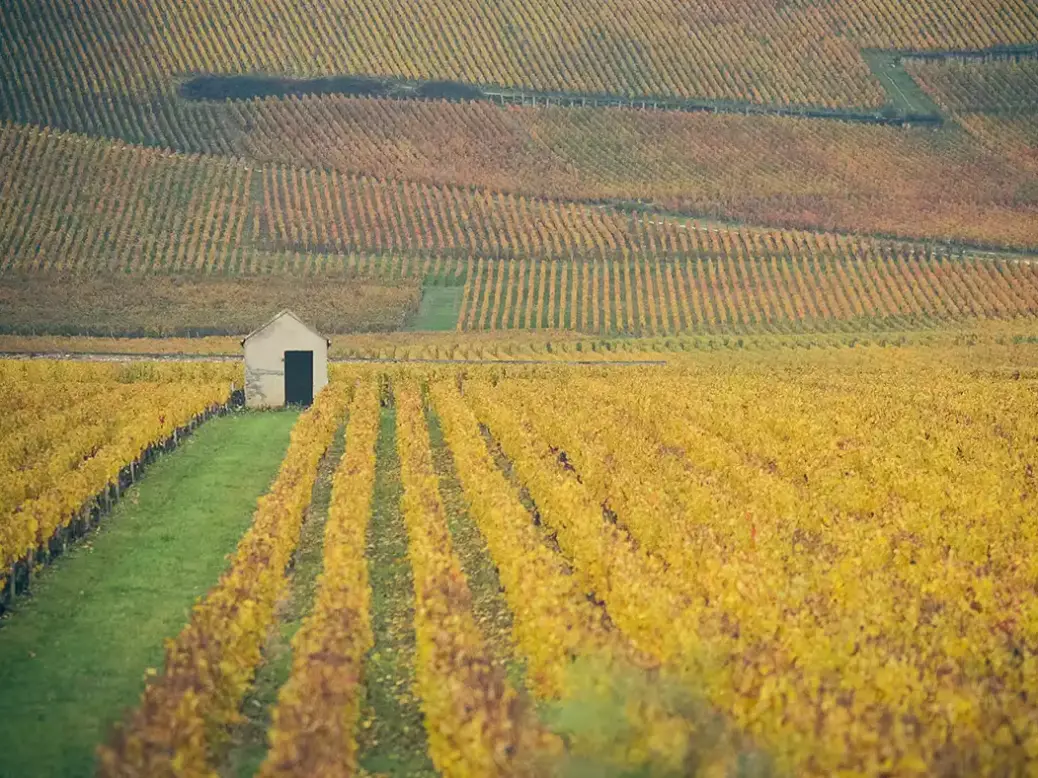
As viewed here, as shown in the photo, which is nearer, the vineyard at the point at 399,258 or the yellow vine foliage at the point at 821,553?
the yellow vine foliage at the point at 821,553

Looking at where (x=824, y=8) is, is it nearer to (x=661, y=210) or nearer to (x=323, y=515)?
(x=661, y=210)

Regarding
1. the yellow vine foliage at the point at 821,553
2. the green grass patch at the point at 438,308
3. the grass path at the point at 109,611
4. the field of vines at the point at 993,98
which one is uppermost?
the field of vines at the point at 993,98

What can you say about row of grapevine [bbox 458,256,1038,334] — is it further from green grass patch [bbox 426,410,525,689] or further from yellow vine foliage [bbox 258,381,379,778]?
yellow vine foliage [bbox 258,381,379,778]

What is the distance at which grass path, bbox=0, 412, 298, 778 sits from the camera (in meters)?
13.6

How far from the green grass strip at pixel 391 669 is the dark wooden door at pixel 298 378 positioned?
20.1m

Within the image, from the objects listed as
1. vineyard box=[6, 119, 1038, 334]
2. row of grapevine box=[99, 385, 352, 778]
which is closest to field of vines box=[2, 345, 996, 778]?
row of grapevine box=[99, 385, 352, 778]

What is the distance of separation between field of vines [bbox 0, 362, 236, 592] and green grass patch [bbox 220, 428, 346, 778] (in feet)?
10.9

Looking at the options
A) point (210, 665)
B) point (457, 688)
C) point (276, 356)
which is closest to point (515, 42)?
point (276, 356)

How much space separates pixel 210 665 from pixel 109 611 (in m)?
5.67

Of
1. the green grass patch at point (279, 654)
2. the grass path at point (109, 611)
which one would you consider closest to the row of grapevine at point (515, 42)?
the grass path at point (109, 611)

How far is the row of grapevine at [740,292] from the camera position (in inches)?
2788

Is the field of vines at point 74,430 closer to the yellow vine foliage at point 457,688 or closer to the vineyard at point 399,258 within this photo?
the yellow vine foliage at point 457,688

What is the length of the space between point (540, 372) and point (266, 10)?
76.7 m

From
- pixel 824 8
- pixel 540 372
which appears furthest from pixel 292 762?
pixel 824 8
